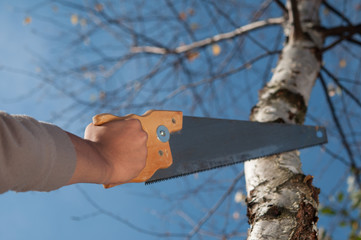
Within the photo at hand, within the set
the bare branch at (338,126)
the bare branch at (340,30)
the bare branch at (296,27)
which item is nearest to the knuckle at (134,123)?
the bare branch at (296,27)

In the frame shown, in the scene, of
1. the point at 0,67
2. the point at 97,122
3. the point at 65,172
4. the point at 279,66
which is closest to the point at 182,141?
the point at 97,122

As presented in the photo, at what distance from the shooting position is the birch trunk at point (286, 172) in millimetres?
1213

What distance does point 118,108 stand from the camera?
3334 millimetres

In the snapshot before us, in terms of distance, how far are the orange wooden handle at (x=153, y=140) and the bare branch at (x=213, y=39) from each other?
74.9 inches

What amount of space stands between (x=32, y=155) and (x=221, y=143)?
2.62ft

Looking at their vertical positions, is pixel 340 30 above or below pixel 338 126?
above

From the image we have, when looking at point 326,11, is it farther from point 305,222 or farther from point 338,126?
point 305,222

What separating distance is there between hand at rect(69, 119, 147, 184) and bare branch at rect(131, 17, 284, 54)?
2077mm

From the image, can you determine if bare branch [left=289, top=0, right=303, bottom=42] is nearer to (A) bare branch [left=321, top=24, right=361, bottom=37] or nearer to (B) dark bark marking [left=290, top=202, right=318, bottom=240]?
(A) bare branch [left=321, top=24, right=361, bottom=37]

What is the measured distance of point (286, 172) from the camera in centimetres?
141

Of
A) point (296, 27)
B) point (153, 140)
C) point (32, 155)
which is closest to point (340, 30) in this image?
point (296, 27)

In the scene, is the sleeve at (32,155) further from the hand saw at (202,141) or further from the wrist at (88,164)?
the hand saw at (202,141)

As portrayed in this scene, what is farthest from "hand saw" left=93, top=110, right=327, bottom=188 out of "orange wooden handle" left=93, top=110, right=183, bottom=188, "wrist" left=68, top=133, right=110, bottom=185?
"wrist" left=68, top=133, right=110, bottom=185

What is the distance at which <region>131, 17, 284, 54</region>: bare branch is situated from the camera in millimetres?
3045
